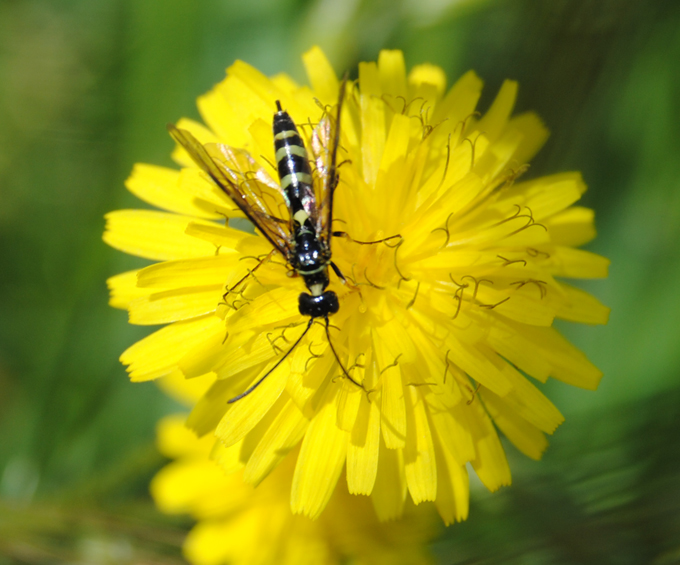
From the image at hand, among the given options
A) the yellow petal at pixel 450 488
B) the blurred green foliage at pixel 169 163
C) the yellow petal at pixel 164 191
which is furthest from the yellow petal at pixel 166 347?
the blurred green foliage at pixel 169 163

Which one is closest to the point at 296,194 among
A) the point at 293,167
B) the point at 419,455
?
the point at 293,167

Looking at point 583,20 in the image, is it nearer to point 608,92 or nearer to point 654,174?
point 608,92

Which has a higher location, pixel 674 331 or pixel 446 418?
pixel 446 418

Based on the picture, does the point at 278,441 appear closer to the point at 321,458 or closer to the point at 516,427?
the point at 321,458

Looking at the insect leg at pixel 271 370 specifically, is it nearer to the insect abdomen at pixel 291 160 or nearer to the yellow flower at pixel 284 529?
the insect abdomen at pixel 291 160

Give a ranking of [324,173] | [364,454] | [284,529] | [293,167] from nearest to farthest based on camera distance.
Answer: [364,454]
[293,167]
[324,173]
[284,529]

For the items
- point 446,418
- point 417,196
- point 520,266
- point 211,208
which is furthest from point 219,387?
point 520,266

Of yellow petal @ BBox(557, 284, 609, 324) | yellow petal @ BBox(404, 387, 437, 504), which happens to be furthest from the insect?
yellow petal @ BBox(557, 284, 609, 324)
